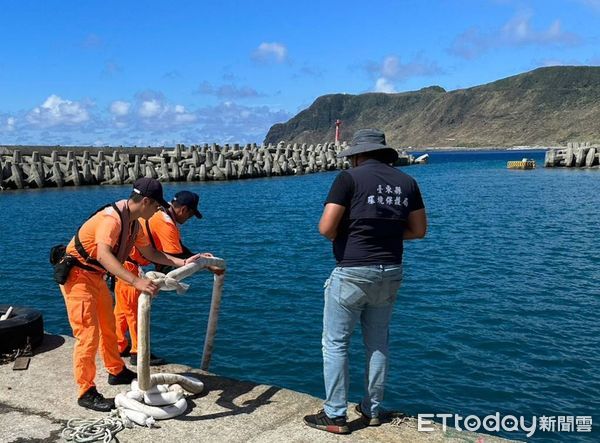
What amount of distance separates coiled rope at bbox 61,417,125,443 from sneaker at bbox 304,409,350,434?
1592mm

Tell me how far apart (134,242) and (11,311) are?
259 cm

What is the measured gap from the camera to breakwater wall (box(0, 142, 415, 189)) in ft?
149

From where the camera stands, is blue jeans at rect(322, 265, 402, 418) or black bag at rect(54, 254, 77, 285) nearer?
blue jeans at rect(322, 265, 402, 418)

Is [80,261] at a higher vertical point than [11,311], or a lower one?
higher

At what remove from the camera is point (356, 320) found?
5.02 meters

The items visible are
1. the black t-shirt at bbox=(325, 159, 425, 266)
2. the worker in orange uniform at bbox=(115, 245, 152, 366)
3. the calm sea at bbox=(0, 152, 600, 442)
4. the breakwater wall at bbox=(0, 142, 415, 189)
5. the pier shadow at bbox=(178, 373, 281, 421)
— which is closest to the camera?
the black t-shirt at bbox=(325, 159, 425, 266)

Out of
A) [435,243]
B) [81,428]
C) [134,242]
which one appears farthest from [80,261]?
[435,243]

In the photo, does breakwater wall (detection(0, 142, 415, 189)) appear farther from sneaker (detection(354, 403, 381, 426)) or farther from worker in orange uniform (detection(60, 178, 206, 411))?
sneaker (detection(354, 403, 381, 426))

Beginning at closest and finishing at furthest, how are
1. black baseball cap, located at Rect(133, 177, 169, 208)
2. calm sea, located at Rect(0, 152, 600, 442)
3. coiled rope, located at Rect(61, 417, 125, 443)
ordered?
coiled rope, located at Rect(61, 417, 125, 443)
black baseball cap, located at Rect(133, 177, 169, 208)
calm sea, located at Rect(0, 152, 600, 442)

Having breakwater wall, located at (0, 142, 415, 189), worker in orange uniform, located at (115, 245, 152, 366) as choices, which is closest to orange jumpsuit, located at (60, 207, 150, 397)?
worker in orange uniform, located at (115, 245, 152, 366)

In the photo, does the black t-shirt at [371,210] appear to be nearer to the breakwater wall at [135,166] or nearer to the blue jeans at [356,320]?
the blue jeans at [356,320]

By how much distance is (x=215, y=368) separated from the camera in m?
9.74

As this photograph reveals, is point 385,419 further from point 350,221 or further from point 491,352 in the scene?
point 491,352

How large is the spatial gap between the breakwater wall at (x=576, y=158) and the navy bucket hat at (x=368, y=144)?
75.4m
